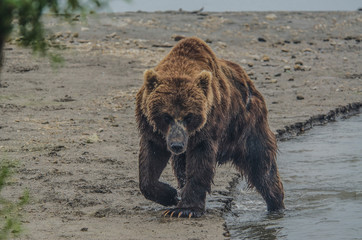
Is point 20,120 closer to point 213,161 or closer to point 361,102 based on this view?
point 213,161

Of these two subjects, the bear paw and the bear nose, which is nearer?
the bear nose

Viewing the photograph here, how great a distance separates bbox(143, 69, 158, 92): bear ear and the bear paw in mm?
928

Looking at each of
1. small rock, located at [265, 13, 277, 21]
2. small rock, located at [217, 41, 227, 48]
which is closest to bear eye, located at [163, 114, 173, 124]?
small rock, located at [217, 41, 227, 48]

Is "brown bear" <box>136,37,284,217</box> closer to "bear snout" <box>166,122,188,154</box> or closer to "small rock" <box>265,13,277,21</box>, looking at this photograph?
"bear snout" <box>166,122,188,154</box>

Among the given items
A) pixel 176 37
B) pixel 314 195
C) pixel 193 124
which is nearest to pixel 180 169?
pixel 193 124

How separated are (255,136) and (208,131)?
0.72m

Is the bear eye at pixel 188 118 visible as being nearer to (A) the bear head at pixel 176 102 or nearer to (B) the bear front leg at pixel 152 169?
(A) the bear head at pixel 176 102

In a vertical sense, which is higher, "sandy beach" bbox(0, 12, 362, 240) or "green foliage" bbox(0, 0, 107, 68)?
"green foliage" bbox(0, 0, 107, 68)

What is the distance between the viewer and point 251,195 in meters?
6.48

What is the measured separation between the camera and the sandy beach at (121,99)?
522cm

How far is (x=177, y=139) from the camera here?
4891 millimetres

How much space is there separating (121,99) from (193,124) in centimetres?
520

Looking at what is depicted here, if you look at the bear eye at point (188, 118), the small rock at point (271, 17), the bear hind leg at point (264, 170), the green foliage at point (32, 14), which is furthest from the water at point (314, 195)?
the small rock at point (271, 17)

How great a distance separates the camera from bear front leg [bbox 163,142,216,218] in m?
5.15
